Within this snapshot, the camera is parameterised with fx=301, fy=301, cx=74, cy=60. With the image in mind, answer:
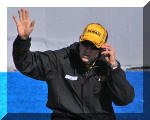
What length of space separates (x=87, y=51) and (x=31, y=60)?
0.41 m

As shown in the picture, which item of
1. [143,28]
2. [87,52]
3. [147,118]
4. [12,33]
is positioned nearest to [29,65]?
[87,52]

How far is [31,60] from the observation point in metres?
2.19

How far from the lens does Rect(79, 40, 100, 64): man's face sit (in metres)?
2.14

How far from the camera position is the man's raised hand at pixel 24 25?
209 centimetres

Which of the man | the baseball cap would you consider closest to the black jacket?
the man

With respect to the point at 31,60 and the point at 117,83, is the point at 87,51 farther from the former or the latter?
the point at 31,60

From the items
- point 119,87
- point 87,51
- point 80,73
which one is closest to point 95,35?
point 87,51

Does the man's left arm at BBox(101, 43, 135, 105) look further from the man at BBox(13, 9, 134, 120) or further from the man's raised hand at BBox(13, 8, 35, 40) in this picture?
the man's raised hand at BBox(13, 8, 35, 40)

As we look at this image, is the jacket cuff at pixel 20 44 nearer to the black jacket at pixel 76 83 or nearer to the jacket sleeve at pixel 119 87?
the black jacket at pixel 76 83

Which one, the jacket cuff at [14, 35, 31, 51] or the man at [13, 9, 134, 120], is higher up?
the jacket cuff at [14, 35, 31, 51]

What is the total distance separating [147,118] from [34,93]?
339 cm

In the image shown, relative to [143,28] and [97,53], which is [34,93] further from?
[143,28]

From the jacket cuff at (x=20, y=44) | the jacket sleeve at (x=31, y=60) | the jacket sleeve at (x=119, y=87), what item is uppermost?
the jacket cuff at (x=20, y=44)

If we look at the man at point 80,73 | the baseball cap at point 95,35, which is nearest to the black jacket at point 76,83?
the man at point 80,73
